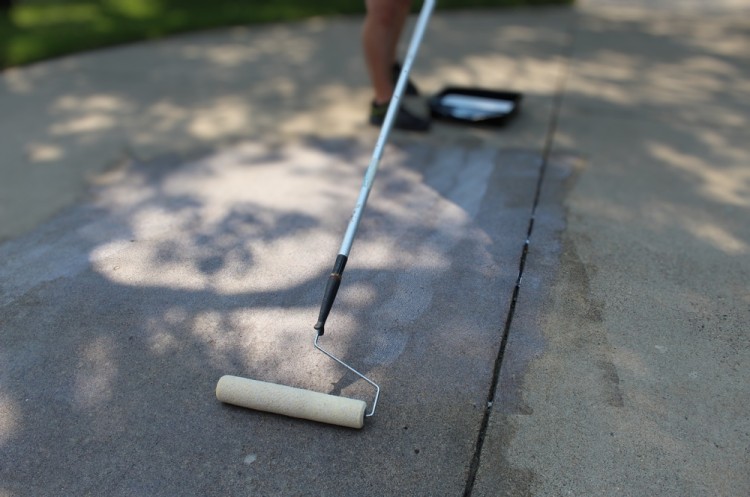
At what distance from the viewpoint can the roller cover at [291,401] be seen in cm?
186

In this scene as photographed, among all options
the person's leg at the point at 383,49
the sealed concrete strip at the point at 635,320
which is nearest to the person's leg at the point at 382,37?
the person's leg at the point at 383,49

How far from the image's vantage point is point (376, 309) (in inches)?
93.3

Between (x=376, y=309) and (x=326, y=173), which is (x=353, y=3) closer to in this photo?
(x=326, y=173)

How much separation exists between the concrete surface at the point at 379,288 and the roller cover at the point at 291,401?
0.05 meters

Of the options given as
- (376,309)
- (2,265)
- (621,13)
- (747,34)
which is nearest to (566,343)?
(376,309)

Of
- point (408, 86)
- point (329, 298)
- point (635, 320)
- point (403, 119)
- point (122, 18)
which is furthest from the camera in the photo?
point (122, 18)

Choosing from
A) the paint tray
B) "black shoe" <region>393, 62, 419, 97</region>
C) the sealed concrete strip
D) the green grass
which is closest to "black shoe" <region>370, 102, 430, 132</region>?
the paint tray

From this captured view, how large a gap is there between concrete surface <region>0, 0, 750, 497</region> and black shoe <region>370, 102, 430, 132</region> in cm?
7

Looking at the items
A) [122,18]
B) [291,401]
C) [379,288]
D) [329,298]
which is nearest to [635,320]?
[379,288]

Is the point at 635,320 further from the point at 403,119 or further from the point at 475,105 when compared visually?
the point at 475,105

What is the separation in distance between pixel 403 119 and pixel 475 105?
19.7 inches

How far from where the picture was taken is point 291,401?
1895 mm

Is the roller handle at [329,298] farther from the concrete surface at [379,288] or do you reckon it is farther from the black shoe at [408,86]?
the black shoe at [408,86]

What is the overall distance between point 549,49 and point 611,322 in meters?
3.44
